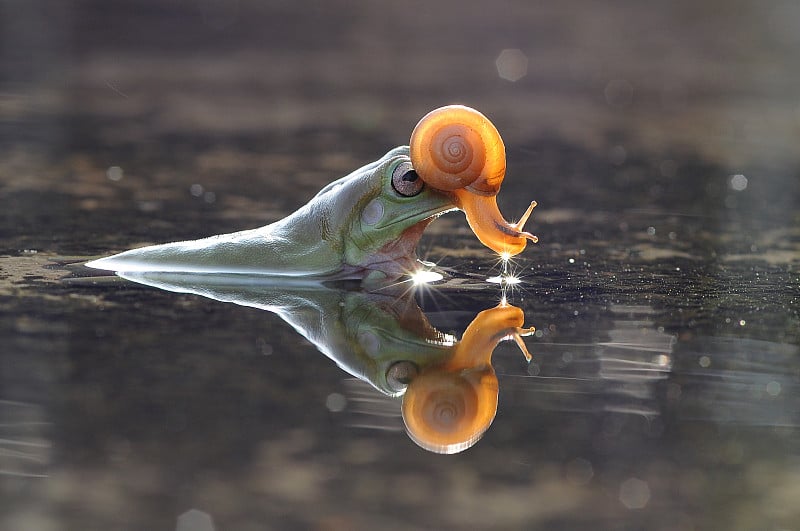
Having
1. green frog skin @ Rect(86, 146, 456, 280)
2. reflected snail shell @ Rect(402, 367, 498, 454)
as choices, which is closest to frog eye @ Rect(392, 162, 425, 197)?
green frog skin @ Rect(86, 146, 456, 280)

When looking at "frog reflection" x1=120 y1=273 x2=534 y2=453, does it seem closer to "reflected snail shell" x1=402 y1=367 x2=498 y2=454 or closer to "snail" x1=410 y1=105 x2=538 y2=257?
"reflected snail shell" x1=402 y1=367 x2=498 y2=454

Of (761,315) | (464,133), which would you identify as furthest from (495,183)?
(761,315)

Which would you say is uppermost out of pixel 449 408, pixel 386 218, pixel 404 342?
pixel 386 218

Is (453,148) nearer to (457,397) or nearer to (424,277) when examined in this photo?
(424,277)

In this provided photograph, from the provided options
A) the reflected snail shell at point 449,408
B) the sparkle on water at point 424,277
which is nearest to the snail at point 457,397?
the reflected snail shell at point 449,408

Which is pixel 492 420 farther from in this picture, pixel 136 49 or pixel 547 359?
pixel 136 49

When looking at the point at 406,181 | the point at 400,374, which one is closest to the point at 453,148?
the point at 406,181
